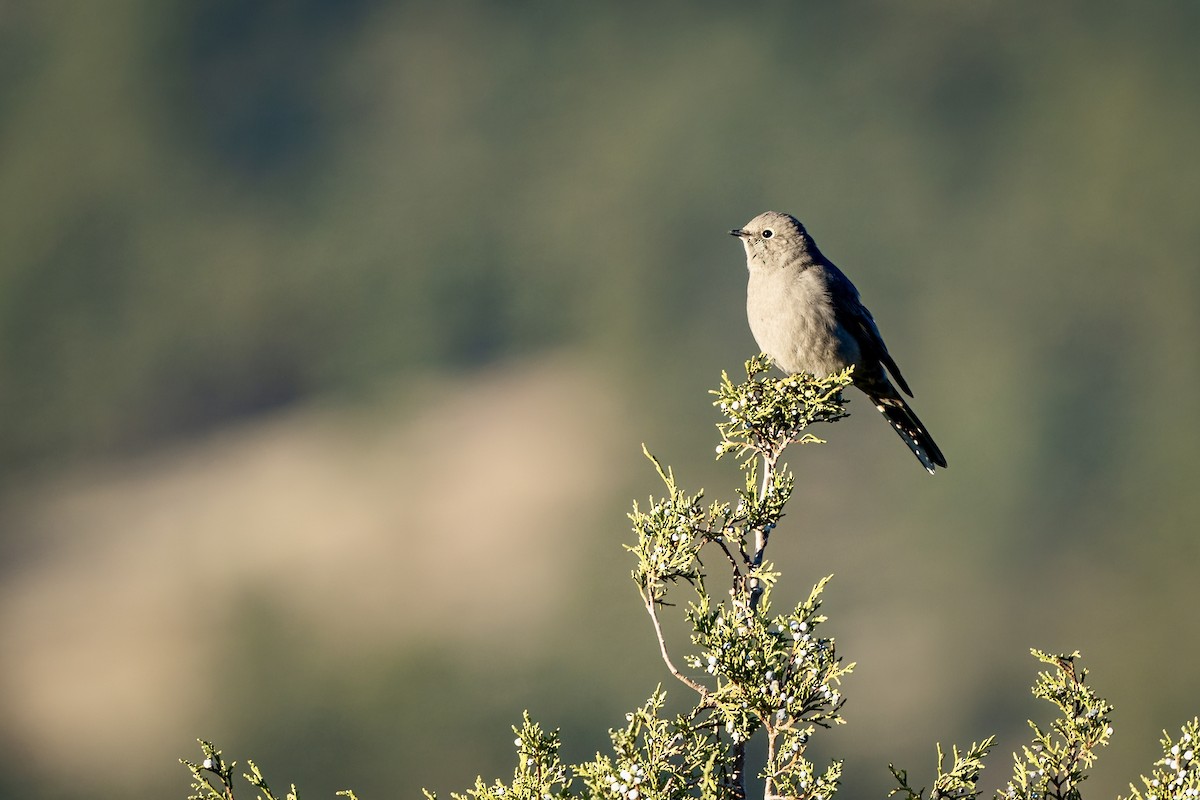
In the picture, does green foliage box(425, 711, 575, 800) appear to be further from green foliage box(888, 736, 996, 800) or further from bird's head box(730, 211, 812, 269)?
bird's head box(730, 211, 812, 269)

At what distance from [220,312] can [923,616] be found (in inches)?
4211

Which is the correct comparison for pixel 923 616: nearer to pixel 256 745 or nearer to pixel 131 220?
pixel 256 745

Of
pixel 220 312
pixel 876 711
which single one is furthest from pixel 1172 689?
pixel 220 312

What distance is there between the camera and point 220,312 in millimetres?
157750

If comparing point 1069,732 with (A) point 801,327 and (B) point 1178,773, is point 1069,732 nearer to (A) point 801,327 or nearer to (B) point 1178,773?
(B) point 1178,773

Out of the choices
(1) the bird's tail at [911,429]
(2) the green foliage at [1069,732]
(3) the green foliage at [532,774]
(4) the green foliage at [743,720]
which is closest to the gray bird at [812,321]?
(1) the bird's tail at [911,429]

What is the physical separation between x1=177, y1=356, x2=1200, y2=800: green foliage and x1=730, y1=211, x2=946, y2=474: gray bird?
3.53 meters

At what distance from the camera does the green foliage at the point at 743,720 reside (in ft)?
18.8

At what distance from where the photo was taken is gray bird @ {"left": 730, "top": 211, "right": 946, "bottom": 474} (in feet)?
32.2

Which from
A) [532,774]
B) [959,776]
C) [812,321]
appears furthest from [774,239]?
[532,774]

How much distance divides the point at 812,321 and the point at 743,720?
4.67 metres

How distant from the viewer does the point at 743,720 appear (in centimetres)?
579

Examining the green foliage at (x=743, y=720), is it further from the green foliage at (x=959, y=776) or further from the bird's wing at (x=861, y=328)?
the bird's wing at (x=861, y=328)

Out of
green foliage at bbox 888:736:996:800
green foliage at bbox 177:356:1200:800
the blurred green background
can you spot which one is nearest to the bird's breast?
green foliage at bbox 177:356:1200:800
